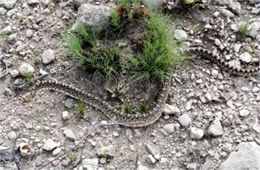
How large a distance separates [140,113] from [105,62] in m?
1.00

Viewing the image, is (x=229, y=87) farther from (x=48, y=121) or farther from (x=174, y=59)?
(x=48, y=121)

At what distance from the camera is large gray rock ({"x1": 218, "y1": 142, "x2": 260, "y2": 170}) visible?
247 inches

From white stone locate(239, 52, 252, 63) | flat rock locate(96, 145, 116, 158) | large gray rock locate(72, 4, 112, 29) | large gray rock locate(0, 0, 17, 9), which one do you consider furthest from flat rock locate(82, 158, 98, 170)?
large gray rock locate(0, 0, 17, 9)

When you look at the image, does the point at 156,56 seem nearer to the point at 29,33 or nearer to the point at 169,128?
the point at 169,128

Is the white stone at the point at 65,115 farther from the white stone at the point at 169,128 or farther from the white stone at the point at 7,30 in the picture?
the white stone at the point at 7,30

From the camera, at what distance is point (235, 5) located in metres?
8.67

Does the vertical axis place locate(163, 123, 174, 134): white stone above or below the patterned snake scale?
below

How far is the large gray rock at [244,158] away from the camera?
6.26 metres

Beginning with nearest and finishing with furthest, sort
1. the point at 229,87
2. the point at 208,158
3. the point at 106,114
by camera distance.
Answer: the point at 208,158
the point at 106,114
the point at 229,87

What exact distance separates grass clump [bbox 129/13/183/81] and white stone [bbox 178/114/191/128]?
2.21ft

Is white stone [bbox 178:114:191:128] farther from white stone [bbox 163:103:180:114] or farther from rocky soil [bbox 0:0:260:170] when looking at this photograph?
white stone [bbox 163:103:180:114]

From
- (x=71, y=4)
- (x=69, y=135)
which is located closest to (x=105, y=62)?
(x=69, y=135)

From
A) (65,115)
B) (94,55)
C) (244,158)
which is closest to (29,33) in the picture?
(94,55)

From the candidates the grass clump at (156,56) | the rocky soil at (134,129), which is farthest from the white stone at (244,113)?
the grass clump at (156,56)
